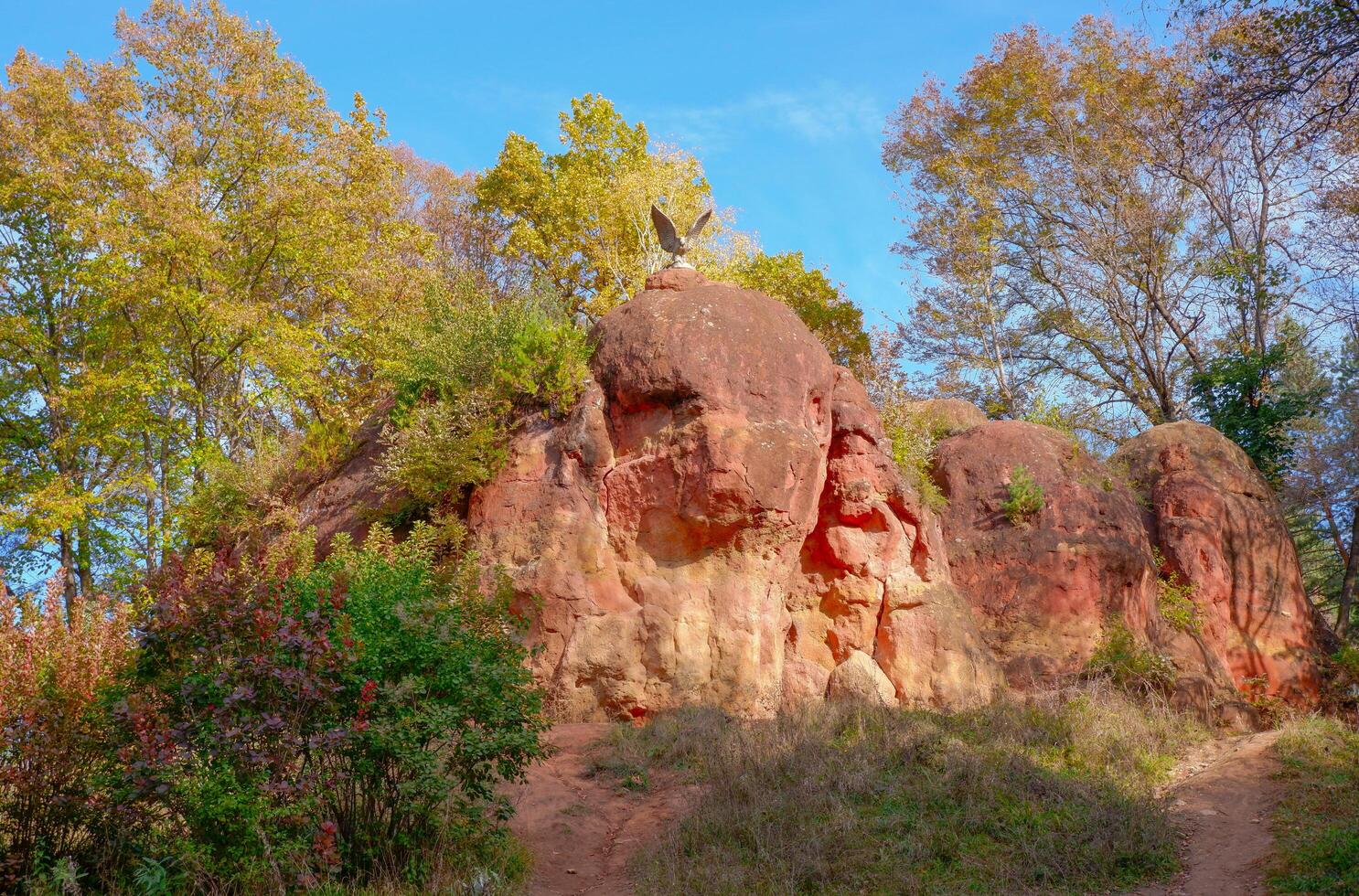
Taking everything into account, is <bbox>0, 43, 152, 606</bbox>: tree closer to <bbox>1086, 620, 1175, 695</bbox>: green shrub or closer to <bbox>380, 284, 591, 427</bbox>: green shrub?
<bbox>380, 284, 591, 427</bbox>: green shrub

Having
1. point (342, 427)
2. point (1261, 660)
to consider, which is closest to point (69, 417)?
point (342, 427)

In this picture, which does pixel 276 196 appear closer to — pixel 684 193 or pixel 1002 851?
pixel 684 193

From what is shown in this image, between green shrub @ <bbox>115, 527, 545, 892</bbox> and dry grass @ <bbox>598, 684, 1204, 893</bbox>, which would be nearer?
green shrub @ <bbox>115, 527, 545, 892</bbox>

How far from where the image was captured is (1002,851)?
895 cm

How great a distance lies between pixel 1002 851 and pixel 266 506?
1092 cm

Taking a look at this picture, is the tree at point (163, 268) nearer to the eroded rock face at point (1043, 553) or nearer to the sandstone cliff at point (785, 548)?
the sandstone cliff at point (785, 548)

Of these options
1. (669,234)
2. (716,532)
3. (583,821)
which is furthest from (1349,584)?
(583,821)

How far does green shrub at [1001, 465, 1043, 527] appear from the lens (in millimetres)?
15703

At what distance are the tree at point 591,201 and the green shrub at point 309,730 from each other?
14.8 metres

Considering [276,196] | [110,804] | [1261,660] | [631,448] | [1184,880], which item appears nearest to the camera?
[110,804]

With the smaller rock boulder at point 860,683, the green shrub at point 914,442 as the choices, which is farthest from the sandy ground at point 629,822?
the green shrub at point 914,442

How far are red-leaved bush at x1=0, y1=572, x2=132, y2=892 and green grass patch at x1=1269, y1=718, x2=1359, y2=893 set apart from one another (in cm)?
913

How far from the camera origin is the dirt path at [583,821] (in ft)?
28.5

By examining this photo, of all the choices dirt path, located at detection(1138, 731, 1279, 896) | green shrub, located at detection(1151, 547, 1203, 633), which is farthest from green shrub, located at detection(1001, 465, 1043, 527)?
dirt path, located at detection(1138, 731, 1279, 896)
